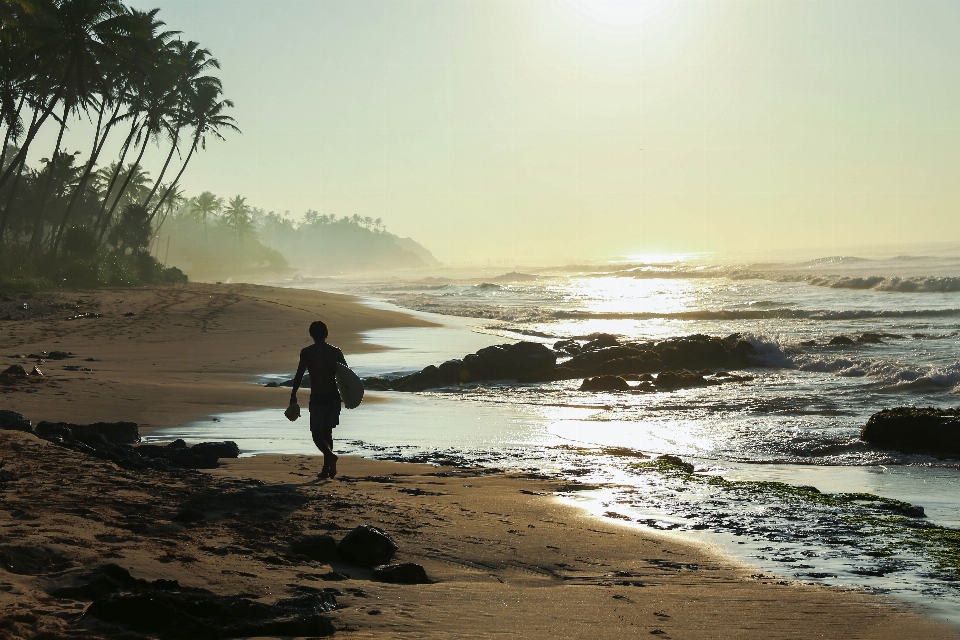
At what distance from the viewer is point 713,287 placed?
59125 mm

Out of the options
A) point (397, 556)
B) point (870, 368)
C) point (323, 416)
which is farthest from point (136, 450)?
point (870, 368)

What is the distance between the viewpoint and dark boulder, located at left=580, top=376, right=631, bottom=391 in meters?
16.0

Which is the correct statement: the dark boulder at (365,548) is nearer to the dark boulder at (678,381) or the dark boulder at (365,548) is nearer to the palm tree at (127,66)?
the dark boulder at (678,381)

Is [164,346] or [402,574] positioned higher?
[402,574]

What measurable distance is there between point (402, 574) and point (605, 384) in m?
11.8

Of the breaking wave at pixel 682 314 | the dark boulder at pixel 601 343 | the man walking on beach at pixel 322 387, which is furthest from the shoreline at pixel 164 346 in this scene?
the dark boulder at pixel 601 343

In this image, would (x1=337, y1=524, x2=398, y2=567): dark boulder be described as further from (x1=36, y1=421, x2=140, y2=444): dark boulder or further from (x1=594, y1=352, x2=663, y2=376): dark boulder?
(x1=594, y1=352, x2=663, y2=376): dark boulder

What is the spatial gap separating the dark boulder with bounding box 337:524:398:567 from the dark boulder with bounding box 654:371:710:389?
11.8 m

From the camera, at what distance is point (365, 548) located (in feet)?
16.3

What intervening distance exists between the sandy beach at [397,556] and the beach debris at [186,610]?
0.06 meters

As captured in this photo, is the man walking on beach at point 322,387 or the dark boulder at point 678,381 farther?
the dark boulder at point 678,381

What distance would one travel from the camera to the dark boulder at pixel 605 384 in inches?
630

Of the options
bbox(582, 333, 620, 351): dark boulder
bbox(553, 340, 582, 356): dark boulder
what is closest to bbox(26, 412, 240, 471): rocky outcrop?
bbox(553, 340, 582, 356): dark boulder

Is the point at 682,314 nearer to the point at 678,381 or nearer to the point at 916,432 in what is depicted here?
the point at 678,381
